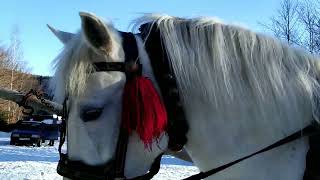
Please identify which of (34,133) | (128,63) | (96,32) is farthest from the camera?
(34,133)

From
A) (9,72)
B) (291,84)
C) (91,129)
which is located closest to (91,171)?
(91,129)

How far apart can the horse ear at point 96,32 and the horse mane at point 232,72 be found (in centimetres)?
30

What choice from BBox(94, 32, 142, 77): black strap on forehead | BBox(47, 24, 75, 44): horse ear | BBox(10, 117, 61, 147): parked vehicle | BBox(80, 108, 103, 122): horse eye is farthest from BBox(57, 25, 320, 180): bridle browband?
BBox(10, 117, 61, 147): parked vehicle

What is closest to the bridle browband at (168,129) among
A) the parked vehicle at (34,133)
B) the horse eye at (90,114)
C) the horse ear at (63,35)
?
the horse eye at (90,114)

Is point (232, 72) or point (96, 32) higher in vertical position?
point (96, 32)

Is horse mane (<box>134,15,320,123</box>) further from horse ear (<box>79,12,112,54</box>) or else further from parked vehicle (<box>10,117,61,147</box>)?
parked vehicle (<box>10,117,61,147</box>)

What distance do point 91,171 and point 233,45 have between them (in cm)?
90

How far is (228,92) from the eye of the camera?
7.98 ft

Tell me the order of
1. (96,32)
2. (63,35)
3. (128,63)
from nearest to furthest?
(96,32) < (128,63) < (63,35)

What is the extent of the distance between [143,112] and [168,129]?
0.49 ft

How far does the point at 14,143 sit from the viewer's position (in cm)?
2480

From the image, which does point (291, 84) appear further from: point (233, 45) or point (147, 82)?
point (147, 82)

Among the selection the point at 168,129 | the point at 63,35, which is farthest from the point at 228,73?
the point at 63,35

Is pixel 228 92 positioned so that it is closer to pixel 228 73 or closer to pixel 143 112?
pixel 228 73
